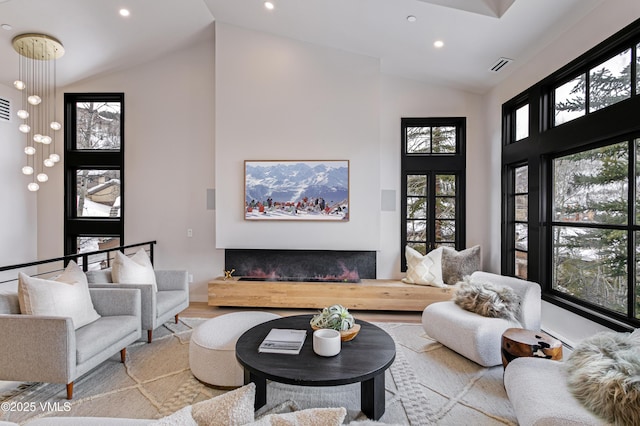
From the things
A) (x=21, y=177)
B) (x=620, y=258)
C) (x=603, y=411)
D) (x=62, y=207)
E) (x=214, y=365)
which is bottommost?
(x=214, y=365)

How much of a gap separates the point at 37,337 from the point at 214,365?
3.85 feet

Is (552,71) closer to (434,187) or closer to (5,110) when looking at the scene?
(434,187)

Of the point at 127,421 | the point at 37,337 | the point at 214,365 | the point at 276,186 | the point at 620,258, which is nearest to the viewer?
the point at 127,421

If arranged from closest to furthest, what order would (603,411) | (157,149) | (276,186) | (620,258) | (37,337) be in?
(603,411) < (37,337) < (620,258) < (276,186) < (157,149)

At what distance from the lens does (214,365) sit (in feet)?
7.88

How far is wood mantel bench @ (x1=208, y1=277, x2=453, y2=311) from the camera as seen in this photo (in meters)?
4.21

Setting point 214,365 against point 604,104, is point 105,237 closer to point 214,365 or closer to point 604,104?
point 214,365

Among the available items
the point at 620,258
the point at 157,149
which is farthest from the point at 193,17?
the point at 620,258

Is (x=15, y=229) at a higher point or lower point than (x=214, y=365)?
higher

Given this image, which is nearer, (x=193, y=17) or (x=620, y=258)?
(x=620, y=258)

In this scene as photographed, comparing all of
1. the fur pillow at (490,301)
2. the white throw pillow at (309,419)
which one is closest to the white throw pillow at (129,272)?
the white throw pillow at (309,419)

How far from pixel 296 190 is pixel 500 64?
2886 mm

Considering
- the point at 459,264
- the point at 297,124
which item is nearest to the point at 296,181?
the point at 297,124

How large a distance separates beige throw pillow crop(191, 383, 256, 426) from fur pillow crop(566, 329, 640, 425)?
1592 mm
